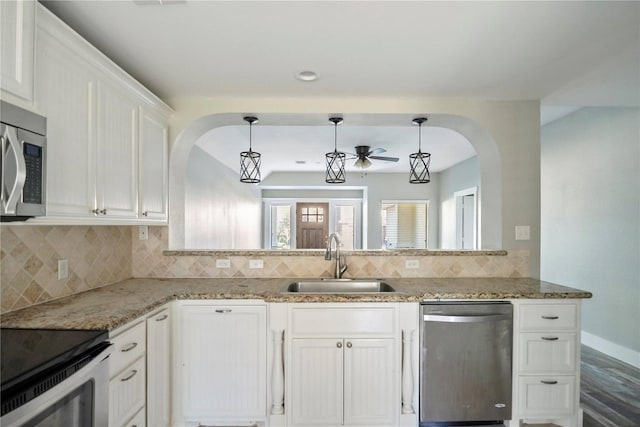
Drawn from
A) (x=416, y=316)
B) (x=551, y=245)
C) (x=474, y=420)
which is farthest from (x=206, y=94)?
(x=551, y=245)

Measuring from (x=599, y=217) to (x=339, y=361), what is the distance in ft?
10.8

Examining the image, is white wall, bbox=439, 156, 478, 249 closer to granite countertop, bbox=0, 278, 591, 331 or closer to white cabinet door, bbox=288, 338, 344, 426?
granite countertop, bbox=0, 278, 591, 331

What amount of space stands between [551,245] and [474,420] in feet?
9.58

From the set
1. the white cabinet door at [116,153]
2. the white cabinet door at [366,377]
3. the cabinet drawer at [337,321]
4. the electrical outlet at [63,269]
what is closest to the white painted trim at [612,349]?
the white cabinet door at [366,377]

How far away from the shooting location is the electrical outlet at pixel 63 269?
1847mm

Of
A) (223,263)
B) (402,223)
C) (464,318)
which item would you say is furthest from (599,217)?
(402,223)

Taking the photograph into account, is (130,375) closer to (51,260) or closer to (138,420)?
(138,420)

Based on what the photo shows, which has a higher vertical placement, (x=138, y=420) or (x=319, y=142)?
(x=319, y=142)

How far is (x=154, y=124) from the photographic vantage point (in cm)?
232

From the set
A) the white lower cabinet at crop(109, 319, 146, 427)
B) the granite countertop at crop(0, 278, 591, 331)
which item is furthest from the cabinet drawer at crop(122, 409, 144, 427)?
the granite countertop at crop(0, 278, 591, 331)

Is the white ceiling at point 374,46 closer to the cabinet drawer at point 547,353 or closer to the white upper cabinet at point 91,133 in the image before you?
the white upper cabinet at point 91,133

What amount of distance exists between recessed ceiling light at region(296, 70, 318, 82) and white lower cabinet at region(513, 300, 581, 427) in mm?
1942

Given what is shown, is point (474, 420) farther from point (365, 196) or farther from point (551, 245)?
point (365, 196)

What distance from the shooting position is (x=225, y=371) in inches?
80.6
